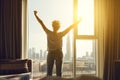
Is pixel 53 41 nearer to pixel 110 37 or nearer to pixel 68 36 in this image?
pixel 68 36

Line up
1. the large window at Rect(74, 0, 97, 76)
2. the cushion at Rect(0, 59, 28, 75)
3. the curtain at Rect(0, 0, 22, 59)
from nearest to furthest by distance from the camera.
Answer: the cushion at Rect(0, 59, 28, 75) < the curtain at Rect(0, 0, 22, 59) < the large window at Rect(74, 0, 97, 76)

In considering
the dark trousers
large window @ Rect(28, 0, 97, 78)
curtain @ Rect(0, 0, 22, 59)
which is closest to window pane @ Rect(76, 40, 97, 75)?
large window @ Rect(28, 0, 97, 78)

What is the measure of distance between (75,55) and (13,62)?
1510mm

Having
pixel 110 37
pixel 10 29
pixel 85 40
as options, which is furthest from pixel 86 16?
pixel 10 29

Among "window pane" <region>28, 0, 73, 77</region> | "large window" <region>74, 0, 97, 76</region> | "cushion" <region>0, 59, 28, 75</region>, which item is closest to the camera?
"cushion" <region>0, 59, 28, 75</region>

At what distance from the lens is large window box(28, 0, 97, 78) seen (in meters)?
6.17

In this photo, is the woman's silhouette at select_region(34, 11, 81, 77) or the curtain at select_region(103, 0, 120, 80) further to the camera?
the curtain at select_region(103, 0, 120, 80)

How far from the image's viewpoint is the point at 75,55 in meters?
6.29

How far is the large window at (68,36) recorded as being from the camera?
6172mm

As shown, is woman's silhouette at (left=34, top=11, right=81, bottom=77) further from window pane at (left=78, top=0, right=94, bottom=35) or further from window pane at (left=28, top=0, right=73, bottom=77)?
window pane at (left=78, top=0, right=94, bottom=35)

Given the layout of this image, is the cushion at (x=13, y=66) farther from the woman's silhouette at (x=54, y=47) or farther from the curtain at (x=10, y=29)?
the woman's silhouette at (x=54, y=47)

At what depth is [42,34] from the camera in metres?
6.19

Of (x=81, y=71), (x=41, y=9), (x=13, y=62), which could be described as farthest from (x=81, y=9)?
(x=13, y=62)

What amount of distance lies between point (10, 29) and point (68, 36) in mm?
1325
